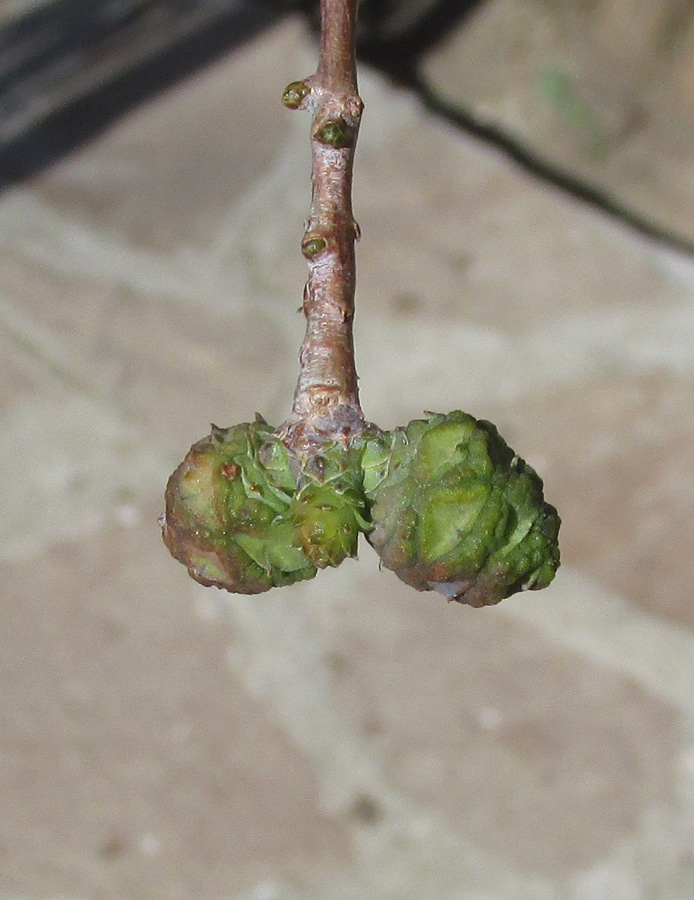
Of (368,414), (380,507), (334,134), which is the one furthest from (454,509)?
(368,414)

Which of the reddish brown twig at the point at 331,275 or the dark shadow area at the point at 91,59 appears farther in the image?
the dark shadow area at the point at 91,59

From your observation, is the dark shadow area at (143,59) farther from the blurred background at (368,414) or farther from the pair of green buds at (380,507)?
the pair of green buds at (380,507)

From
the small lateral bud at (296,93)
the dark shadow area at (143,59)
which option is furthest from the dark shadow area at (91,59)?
the small lateral bud at (296,93)

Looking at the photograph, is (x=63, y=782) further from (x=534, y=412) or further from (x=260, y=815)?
(x=534, y=412)

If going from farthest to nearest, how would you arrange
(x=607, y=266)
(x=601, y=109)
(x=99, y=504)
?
(x=601, y=109), (x=607, y=266), (x=99, y=504)

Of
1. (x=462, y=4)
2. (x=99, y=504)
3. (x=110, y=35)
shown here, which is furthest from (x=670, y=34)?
(x=99, y=504)

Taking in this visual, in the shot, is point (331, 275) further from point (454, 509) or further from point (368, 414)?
point (368, 414)
